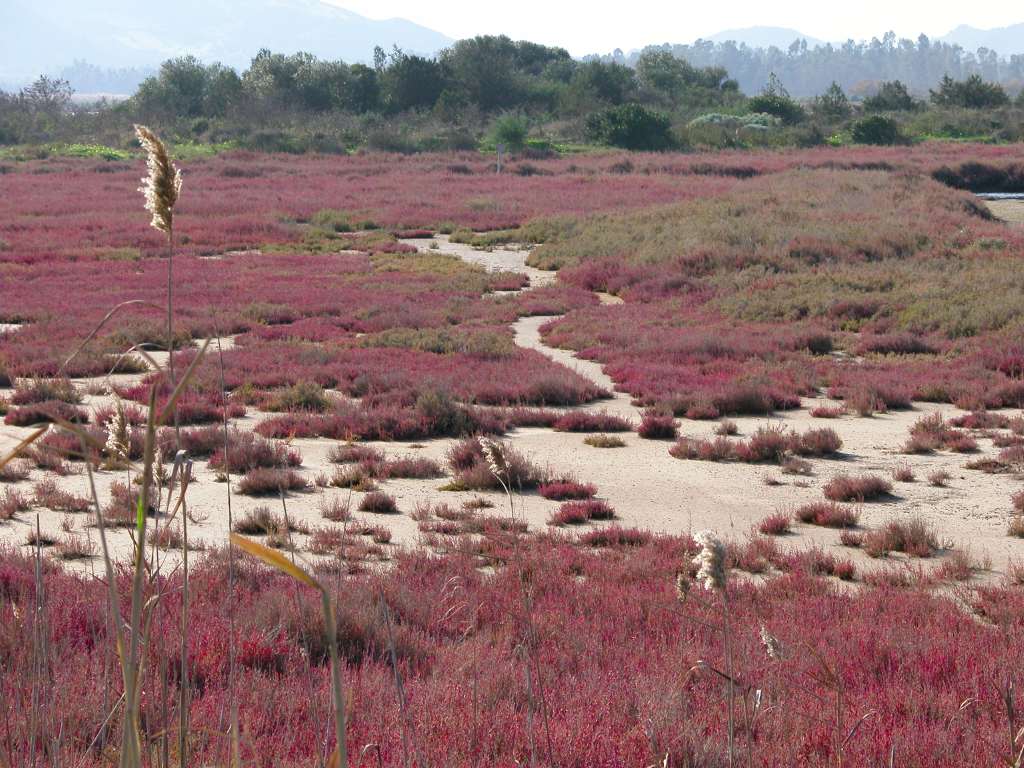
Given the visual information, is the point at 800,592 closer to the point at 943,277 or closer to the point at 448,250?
the point at 943,277

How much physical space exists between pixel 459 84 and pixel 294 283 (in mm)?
73830

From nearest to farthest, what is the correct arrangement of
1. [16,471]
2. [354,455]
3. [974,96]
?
1. [16,471]
2. [354,455]
3. [974,96]

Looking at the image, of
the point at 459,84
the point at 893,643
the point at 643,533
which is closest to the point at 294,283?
the point at 643,533

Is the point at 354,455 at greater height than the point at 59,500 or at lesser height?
lesser

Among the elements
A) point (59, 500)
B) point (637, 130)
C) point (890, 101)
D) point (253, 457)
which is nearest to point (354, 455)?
point (253, 457)

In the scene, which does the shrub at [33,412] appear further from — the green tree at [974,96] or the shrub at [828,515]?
the green tree at [974,96]

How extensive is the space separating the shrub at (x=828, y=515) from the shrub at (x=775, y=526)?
299 millimetres

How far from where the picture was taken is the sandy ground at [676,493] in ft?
31.1

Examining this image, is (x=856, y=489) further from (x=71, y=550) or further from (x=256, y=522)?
(x=71, y=550)

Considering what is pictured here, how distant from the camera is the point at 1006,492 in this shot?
1115cm

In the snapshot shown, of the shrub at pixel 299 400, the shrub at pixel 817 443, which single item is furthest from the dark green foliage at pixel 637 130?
the shrub at pixel 817 443

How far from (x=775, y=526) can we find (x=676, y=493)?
5.09 feet

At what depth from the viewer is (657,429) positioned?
13695mm

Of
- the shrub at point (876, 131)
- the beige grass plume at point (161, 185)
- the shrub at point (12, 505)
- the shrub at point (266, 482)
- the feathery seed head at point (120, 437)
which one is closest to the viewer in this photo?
the beige grass plume at point (161, 185)
